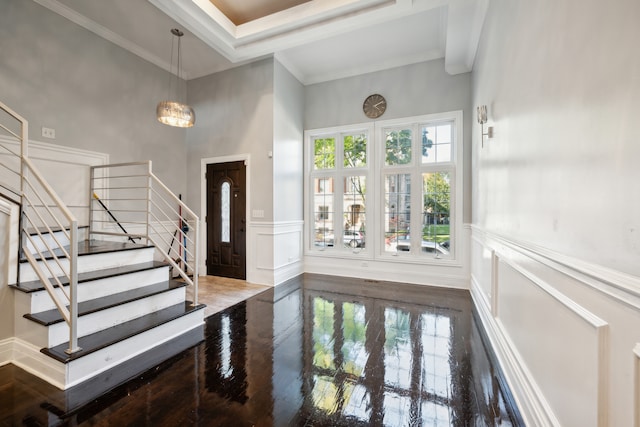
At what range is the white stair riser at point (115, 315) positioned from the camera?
1.96m

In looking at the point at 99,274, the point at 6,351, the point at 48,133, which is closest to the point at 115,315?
the point at 99,274

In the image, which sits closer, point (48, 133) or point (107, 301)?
point (107, 301)

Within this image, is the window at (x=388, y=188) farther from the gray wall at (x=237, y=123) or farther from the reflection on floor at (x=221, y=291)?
the reflection on floor at (x=221, y=291)

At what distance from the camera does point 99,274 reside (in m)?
2.49

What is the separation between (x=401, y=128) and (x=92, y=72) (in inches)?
184

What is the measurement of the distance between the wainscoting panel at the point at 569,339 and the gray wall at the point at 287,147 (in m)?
3.32

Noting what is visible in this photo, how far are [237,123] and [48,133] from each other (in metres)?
2.42

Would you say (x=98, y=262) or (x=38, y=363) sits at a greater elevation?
(x=98, y=262)

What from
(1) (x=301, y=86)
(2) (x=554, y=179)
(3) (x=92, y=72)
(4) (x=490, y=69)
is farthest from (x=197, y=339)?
(1) (x=301, y=86)

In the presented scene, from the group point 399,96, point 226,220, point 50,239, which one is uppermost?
point 399,96

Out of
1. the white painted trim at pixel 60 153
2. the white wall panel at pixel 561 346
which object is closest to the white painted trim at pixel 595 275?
the white wall panel at pixel 561 346

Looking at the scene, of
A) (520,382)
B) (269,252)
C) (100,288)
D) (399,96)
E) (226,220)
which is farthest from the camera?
(226,220)

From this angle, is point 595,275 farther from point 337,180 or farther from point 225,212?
point 225,212

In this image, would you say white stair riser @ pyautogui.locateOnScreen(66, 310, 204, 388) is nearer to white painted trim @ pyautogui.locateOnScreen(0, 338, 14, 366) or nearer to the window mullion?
white painted trim @ pyautogui.locateOnScreen(0, 338, 14, 366)
